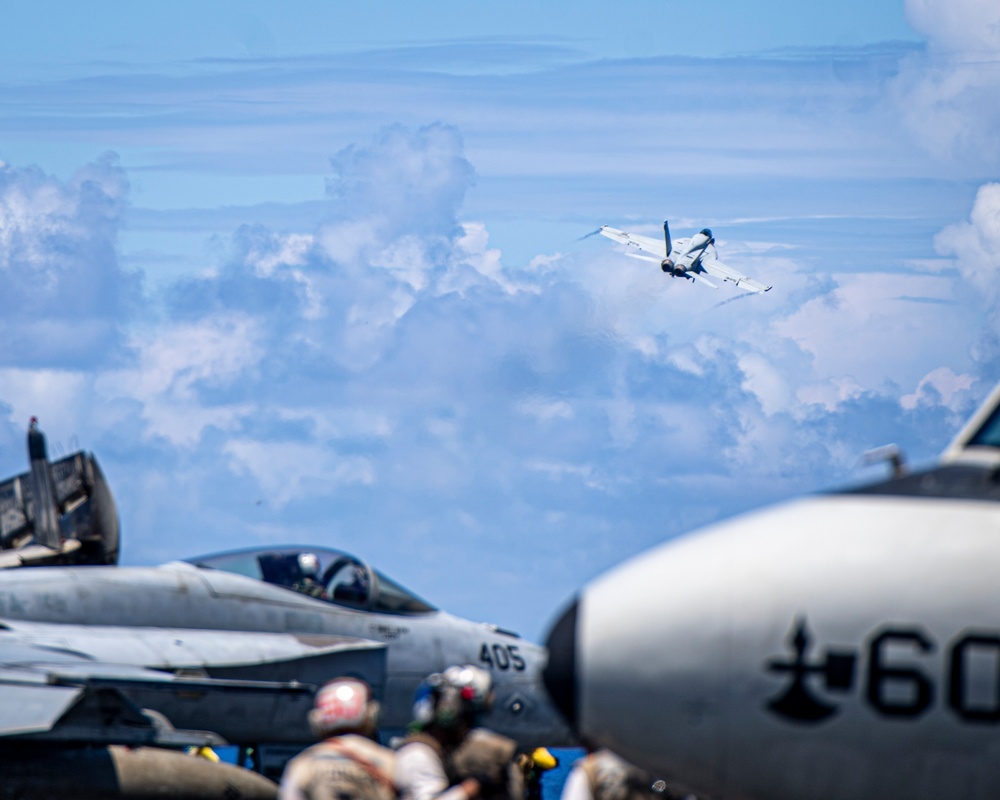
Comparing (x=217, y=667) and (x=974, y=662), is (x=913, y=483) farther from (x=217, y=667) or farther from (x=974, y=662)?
(x=217, y=667)

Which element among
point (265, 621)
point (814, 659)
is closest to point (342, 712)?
point (814, 659)

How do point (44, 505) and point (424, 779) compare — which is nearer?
point (424, 779)

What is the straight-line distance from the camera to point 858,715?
25.8 ft

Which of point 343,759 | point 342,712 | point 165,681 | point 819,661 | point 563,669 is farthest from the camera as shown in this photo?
point 165,681

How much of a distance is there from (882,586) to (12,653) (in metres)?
11.6

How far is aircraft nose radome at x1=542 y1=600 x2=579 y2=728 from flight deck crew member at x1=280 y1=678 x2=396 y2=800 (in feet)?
3.36

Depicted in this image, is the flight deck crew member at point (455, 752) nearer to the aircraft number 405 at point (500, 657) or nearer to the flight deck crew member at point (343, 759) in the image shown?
the flight deck crew member at point (343, 759)

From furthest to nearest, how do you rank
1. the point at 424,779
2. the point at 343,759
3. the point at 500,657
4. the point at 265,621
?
the point at 500,657 → the point at 265,621 → the point at 424,779 → the point at 343,759

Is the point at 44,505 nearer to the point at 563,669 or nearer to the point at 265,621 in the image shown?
the point at 265,621

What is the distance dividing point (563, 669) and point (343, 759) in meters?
1.23

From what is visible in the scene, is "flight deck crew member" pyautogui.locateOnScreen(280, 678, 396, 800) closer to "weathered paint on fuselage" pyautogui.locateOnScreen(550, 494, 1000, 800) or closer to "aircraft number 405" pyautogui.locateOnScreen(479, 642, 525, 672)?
"weathered paint on fuselage" pyautogui.locateOnScreen(550, 494, 1000, 800)

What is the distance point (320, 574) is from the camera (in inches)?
812

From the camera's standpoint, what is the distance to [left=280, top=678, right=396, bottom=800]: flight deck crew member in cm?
827

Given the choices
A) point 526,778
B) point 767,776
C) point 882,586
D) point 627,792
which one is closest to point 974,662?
point 882,586
